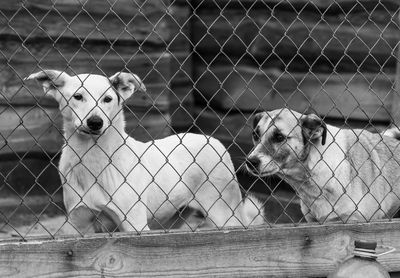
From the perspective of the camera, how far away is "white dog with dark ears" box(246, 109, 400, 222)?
4977mm

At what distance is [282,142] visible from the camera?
200 inches

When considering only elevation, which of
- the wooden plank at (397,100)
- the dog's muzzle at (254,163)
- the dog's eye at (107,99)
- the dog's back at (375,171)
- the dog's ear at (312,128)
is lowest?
the dog's eye at (107,99)

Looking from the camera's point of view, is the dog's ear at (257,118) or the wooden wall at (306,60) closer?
the dog's ear at (257,118)

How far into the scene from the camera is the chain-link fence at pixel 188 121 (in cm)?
461

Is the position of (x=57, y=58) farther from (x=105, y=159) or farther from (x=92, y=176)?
(x=92, y=176)

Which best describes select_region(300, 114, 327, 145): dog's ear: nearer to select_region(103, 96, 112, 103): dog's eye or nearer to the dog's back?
the dog's back

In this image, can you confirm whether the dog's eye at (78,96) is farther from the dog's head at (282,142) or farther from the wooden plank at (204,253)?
the wooden plank at (204,253)

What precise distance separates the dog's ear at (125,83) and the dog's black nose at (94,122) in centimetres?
35

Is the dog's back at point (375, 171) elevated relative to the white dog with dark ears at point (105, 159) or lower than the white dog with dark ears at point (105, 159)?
elevated

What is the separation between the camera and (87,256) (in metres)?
3.35

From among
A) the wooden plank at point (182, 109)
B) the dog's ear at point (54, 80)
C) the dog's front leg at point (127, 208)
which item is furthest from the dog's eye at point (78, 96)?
the wooden plank at point (182, 109)

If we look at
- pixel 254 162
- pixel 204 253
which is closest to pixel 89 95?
pixel 254 162

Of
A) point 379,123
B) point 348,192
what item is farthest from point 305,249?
point 379,123

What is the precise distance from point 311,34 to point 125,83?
2.06 meters
